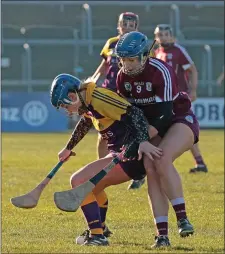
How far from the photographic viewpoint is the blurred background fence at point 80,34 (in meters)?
30.9

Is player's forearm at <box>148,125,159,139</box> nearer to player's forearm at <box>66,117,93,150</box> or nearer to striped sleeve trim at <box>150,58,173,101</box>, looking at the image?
striped sleeve trim at <box>150,58,173,101</box>

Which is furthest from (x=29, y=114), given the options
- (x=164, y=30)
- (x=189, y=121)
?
(x=189, y=121)

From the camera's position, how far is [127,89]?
7.43m

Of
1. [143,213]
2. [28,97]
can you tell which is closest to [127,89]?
[143,213]

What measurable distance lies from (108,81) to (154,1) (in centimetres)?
2249

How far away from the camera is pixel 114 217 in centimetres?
948

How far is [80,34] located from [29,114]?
19.8ft

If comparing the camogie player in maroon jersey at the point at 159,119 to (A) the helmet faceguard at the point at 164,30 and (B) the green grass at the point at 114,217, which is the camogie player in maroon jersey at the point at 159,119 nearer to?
(B) the green grass at the point at 114,217

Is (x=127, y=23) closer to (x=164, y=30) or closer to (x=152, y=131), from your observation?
(x=164, y=30)

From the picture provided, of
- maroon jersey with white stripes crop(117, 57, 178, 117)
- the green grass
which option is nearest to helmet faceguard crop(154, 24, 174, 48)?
the green grass

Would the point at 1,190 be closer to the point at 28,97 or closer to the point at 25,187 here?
the point at 25,187

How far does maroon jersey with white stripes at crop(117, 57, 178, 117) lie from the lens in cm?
729

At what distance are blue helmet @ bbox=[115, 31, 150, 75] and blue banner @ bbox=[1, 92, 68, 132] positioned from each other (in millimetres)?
20558

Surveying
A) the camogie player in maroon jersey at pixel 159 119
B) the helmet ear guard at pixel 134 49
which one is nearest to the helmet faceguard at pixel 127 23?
the camogie player in maroon jersey at pixel 159 119
